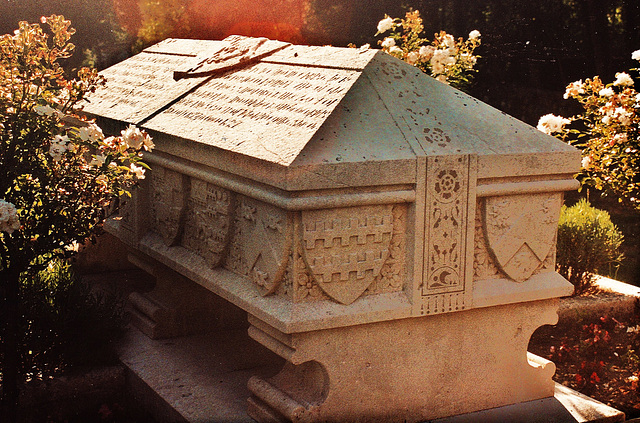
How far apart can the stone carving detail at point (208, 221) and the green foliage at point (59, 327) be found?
0.65 m

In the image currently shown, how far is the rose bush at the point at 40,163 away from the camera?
354 centimetres

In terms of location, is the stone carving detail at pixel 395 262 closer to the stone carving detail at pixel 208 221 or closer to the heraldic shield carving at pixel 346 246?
the heraldic shield carving at pixel 346 246

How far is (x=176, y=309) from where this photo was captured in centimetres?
468

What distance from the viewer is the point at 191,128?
405 centimetres

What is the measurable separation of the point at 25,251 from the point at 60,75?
0.80 metres

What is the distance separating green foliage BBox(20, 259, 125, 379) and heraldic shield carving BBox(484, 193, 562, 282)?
2107mm

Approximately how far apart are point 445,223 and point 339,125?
2.03ft

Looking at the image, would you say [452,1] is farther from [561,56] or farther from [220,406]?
[220,406]

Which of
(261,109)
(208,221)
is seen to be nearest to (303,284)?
(208,221)

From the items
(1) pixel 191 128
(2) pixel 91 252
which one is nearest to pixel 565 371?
(1) pixel 191 128

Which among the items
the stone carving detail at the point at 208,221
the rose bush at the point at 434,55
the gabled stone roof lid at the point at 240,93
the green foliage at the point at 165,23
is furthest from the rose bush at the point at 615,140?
the green foliage at the point at 165,23

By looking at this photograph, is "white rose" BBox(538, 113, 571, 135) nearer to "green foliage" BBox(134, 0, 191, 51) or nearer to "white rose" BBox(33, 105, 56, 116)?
"white rose" BBox(33, 105, 56, 116)

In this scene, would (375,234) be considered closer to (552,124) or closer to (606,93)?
(552,124)

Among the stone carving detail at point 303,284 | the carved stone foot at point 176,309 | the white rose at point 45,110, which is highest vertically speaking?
the white rose at point 45,110
